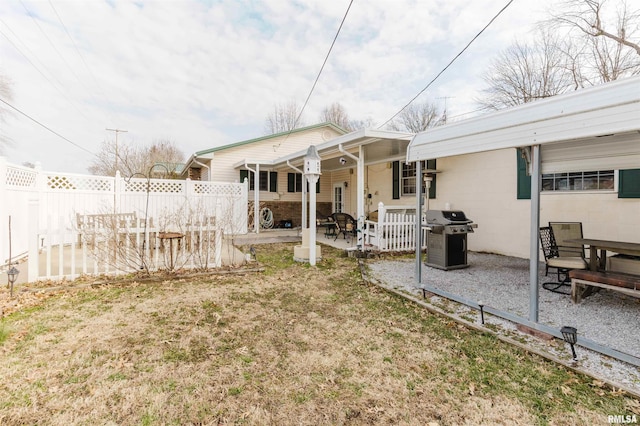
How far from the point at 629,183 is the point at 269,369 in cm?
656

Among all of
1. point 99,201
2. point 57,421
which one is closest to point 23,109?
point 99,201

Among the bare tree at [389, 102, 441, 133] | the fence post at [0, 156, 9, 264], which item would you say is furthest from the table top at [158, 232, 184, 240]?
the bare tree at [389, 102, 441, 133]

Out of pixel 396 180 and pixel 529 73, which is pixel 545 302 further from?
pixel 529 73

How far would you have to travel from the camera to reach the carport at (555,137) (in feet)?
7.96

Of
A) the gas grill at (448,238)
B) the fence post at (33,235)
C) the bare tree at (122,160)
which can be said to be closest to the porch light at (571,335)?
the gas grill at (448,238)

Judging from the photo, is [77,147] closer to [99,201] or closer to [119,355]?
[99,201]

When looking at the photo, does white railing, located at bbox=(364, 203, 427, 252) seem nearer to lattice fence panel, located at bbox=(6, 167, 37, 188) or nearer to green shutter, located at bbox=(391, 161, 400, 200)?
green shutter, located at bbox=(391, 161, 400, 200)

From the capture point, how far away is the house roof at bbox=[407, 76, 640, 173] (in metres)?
2.40

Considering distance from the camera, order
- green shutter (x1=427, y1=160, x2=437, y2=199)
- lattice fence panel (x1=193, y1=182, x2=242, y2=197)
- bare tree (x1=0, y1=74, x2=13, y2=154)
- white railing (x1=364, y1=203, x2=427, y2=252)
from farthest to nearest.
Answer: bare tree (x1=0, y1=74, x2=13, y2=154), lattice fence panel (x1=193, y1=182, x2=242, y2=197), green shutter (x1=427, y1=160, x2=437, y2=199), white railing (x1=364, y1=203, x2=427, y2=252)

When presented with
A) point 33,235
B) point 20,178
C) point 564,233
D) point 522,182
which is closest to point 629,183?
point 564,233

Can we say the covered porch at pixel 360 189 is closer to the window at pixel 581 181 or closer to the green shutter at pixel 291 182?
the green shutter at pixel 291 182

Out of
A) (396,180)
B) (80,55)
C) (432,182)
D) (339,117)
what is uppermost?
(339,117)

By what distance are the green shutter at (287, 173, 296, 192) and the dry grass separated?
10154 mm

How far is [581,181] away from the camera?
5906 millimetres
